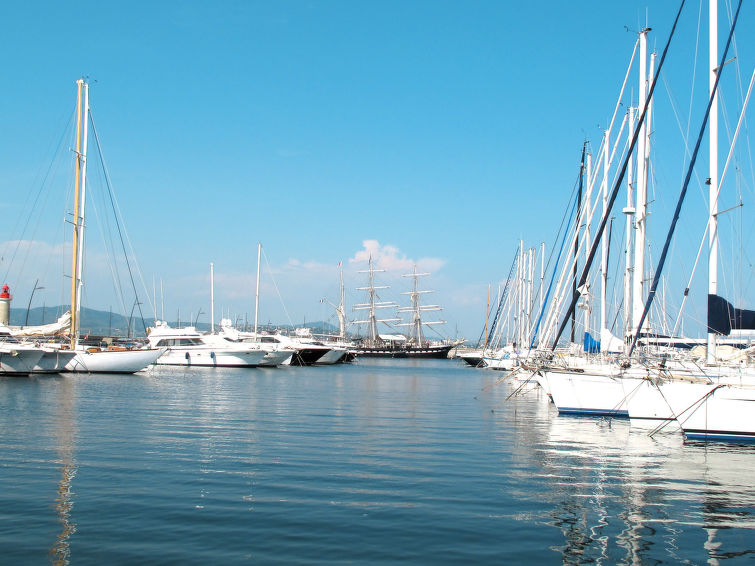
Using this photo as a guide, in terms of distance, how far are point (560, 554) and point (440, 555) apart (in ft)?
5.45

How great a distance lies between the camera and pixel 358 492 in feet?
42.2

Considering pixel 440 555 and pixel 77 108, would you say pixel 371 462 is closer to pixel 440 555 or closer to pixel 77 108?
pixel 440 555

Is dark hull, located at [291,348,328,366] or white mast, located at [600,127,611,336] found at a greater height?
white mast, located at [600,127,611,336]

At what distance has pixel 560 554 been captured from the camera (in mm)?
9617

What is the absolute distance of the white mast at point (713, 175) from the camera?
71.9 ft

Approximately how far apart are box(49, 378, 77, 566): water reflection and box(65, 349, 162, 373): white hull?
19475 mm

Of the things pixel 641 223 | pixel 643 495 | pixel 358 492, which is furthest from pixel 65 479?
pixel 641 223

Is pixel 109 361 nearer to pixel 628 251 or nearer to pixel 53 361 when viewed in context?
pixel 53 361

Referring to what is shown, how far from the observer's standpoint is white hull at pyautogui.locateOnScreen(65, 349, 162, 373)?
46031 millimetres

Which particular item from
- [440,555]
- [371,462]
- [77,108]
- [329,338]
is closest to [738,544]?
[440,555]

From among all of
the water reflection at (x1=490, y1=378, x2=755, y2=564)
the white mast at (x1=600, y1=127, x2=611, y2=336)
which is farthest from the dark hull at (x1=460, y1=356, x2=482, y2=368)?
the water reflection at (x1=490, y1=378, x2=755, y2=564)

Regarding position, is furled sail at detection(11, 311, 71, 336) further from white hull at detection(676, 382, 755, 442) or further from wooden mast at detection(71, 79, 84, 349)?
white hull at detection(676, 382, 755, 442)

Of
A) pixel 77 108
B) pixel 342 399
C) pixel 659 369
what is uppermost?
pixel 77 108

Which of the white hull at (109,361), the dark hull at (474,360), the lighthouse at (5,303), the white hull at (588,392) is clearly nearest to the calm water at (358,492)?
the white hull at (588,392)
